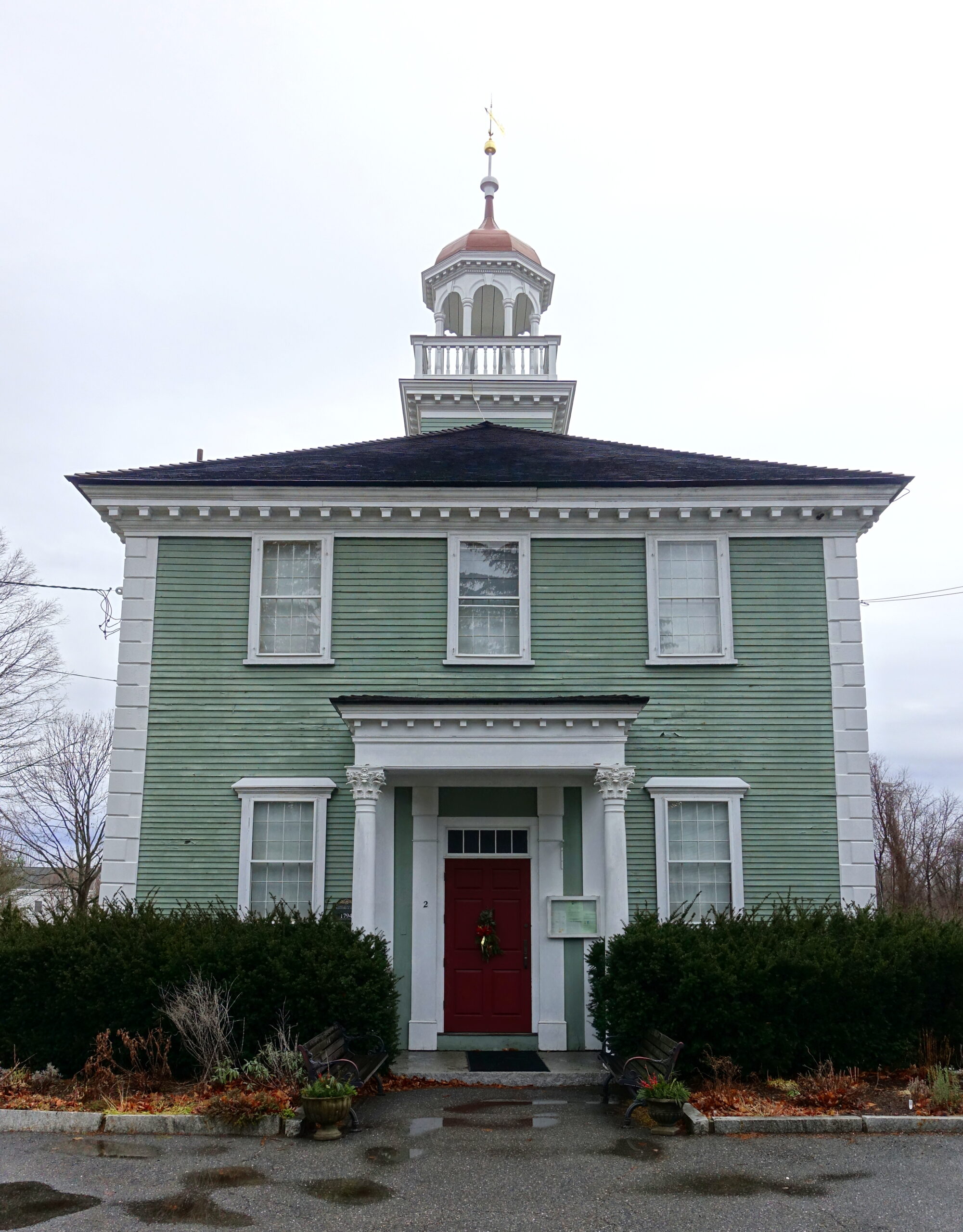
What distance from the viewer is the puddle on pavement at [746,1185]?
7.86 metres

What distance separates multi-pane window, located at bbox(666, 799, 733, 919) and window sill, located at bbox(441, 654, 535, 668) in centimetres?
259

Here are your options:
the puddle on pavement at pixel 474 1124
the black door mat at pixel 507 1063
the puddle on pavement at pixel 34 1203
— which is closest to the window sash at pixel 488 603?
the black door mat at pixel 507 1063

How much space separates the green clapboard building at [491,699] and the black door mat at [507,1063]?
485 mm

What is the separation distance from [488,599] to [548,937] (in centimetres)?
443

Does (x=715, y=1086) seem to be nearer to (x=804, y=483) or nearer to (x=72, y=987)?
(x=72, y=987)

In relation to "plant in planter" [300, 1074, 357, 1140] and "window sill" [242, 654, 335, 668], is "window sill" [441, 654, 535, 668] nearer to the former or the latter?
"window sill" [242, 654, 335, 668]

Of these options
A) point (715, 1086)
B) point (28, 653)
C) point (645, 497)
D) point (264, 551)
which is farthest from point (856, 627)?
point (28, 653)

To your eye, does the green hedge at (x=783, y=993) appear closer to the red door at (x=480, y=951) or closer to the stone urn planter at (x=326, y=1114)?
the red door at (x=480, y=951)

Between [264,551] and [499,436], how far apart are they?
524 centimetres

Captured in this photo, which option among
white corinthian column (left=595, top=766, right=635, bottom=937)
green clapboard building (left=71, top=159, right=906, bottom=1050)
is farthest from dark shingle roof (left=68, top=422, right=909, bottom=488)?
white corinthian column (left=595, top=766, right=635, bottom=937)

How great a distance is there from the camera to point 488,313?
23.2m

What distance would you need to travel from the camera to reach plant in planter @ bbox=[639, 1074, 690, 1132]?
9812mm

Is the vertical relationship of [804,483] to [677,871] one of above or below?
above

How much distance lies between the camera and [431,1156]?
349 inches
